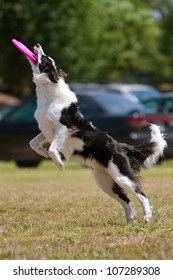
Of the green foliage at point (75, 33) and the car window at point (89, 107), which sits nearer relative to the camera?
the car window at point (89, 107)

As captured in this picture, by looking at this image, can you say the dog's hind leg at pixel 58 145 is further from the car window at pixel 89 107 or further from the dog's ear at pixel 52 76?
the car window at pixel 89 107

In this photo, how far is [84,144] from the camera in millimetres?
8906

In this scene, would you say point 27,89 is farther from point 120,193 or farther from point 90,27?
point 120,193

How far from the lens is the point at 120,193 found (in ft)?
30.1

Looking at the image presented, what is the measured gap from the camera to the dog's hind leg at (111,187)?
9.05m

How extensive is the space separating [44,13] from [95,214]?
22.9 m

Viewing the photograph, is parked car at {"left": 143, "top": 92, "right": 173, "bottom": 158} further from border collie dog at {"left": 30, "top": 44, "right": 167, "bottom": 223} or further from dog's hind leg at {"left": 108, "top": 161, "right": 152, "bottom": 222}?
dog's hind leg at {"left": 108, "top": 161, "right": 152, "bottom": 222}

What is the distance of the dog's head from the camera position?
920 cm

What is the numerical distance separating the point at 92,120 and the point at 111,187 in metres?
9.17

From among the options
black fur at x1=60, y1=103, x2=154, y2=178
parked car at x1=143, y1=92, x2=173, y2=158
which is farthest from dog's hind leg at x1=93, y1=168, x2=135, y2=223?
parked car at x1=143, y1=92, x2=173, y2=158

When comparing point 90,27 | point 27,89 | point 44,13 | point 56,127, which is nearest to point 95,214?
point 56,127

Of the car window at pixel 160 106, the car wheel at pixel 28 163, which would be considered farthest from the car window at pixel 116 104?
the car wheel at pixel 28 163

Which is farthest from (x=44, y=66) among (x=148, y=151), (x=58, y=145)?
(x=148, y=151)

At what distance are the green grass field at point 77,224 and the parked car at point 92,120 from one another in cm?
335
